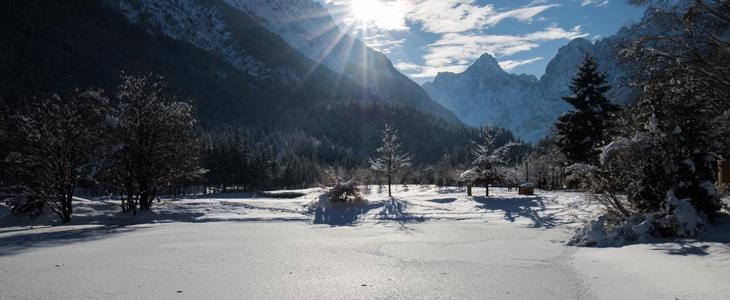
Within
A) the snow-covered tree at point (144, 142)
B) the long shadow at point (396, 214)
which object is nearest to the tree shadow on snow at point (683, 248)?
the long shadow at point (396, 214)

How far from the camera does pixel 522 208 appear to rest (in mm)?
19312

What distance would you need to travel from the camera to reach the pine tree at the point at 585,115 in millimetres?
25203

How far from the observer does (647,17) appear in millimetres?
10281

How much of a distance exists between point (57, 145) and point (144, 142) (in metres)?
3.07

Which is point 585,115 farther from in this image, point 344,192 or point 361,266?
point 361,266

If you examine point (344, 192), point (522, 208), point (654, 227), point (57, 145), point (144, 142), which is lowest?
point (522, 208)

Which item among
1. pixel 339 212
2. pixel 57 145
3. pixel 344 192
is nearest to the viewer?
pixel 57 145

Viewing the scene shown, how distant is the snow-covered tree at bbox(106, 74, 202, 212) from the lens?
17.0 m

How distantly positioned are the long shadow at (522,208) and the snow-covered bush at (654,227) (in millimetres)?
4430

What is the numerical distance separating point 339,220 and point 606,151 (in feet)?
34.6

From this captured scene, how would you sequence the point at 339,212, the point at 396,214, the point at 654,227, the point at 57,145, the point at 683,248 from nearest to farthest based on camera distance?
the point at 683,248, the point at 654,227, the point at 57,145, the point at 396,214, the point at 339,212

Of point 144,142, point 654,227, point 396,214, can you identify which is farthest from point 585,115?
point 144,142

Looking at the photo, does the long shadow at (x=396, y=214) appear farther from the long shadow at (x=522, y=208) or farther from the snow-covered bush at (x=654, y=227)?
the snow-covered bush at (x=654, y=227)

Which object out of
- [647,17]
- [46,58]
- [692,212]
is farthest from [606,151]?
[46,58]
